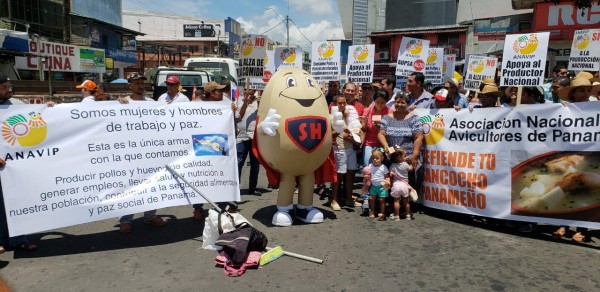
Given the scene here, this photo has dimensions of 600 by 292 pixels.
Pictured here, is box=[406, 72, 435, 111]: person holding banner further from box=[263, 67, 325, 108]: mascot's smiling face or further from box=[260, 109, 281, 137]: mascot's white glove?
box=[260, 109, 281, 137]: mascot's white glove

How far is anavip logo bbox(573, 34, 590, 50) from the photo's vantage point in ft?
25.9

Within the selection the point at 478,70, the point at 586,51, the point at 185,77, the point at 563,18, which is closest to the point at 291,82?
the point at 478,70

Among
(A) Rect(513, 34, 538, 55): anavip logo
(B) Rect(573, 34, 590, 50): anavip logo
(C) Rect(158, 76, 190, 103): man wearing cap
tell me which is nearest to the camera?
(A) Rect(513, 34, 538, 55): anavip logo

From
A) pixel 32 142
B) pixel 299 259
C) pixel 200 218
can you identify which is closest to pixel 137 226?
pixel 200 218

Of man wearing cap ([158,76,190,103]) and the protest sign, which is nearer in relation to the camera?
man wearing cap ([158,76,190,103])

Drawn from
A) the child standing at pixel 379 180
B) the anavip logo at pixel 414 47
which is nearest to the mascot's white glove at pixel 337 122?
the child standing at pixel 379 180

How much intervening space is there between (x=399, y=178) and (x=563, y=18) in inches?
717

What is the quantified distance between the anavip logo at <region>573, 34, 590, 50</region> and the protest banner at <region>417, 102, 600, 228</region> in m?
4.51

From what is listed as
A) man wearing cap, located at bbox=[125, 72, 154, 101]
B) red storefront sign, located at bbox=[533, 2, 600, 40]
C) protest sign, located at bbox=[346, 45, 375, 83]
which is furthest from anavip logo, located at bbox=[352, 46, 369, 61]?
red storefront sign, located at bbox=[533, 2, 600, 40]

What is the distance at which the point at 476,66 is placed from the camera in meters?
8.94

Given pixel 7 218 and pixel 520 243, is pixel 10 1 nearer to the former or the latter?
pixel 7 218

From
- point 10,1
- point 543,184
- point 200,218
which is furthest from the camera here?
point 10,1

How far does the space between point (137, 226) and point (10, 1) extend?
2400cm

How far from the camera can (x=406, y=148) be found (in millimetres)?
5391
